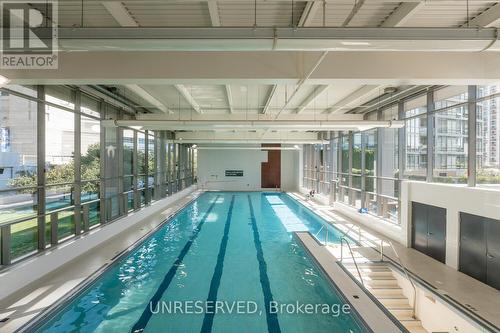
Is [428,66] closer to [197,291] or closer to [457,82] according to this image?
[457,82]

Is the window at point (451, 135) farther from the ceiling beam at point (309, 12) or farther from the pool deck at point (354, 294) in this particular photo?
the ceiling beam at point (309, 12)

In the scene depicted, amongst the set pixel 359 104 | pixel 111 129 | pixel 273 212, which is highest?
pixel 359 104

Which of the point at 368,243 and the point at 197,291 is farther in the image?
the point at 368,243

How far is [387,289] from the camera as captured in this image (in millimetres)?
5863

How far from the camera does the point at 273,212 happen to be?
529 inches

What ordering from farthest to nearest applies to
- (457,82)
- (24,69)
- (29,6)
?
(457,82)
(24,69)
(29,6)

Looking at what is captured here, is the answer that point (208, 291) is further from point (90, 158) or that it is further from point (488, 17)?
point (488, 17)

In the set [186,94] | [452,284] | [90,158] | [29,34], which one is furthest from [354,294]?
[90,158]

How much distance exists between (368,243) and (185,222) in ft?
19.4

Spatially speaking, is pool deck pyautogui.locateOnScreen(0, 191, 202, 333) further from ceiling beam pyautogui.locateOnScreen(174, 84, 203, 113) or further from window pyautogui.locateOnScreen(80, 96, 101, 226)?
ceiling beam pyautogui.locateOnScreen(174, 84, 203, 113)

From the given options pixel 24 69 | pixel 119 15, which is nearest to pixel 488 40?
pixel 119 15

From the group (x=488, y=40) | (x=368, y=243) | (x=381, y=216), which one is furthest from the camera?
(x=381, y=216)

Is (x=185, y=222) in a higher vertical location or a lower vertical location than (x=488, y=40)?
lower

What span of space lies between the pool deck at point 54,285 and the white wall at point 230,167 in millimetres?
15176
